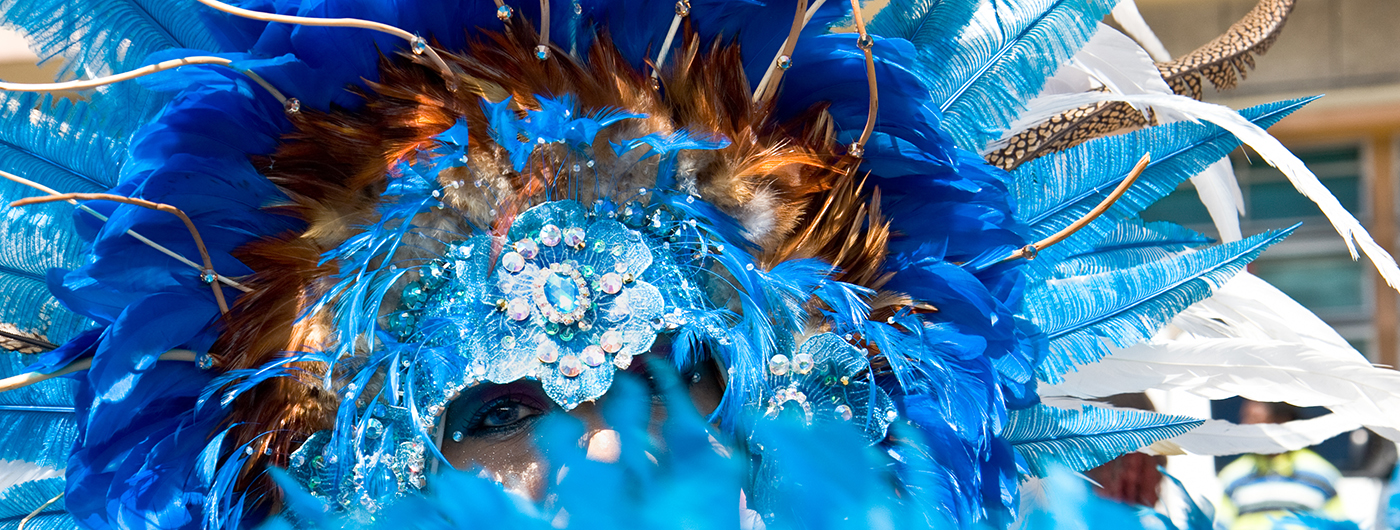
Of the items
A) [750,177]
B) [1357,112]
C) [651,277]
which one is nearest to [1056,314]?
[750,177]

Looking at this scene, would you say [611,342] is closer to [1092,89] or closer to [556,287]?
[556,287]

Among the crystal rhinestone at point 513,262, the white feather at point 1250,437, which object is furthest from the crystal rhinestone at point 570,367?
the white feather at point 1250,437

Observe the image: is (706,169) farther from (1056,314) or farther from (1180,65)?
(1180,65)

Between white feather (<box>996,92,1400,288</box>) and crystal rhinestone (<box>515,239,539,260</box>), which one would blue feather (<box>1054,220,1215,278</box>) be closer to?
white feather (<box>996,92,1400,288</box>)

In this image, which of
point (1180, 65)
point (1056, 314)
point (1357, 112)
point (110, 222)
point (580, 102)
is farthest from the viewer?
point (1357, 112)

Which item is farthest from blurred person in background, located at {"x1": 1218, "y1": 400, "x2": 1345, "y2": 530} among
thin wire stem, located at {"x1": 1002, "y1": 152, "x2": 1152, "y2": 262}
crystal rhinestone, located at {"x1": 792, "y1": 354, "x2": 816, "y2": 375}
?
crystal rhinestone, located at {"x1": 792, "y1": 354, "x2": 816, "y2": 375}

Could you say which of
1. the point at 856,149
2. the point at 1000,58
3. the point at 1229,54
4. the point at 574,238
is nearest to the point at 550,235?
the point at 574,238
